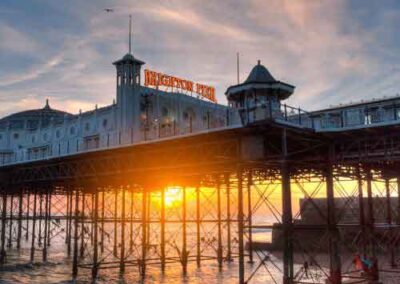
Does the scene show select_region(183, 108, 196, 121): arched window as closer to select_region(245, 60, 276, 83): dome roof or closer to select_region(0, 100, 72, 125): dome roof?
select_region(245, 60, 276, 83): dome roof

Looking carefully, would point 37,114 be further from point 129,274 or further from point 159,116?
point 129,274

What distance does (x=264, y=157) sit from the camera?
80.0ft

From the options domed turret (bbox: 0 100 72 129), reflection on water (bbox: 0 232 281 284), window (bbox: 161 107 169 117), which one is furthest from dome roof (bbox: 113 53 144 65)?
domed turret (bbox: 0 100 72 129)

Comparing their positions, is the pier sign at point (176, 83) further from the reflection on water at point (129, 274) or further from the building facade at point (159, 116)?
the reflection on water at point (129, 274)

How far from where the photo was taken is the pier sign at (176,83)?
47.7 m

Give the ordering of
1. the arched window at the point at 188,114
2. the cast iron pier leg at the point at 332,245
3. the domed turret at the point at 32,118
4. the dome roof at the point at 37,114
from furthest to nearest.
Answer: the dome roof at the point at 37,114
the domed turret at the point at 32,118
the arched window at the point at 188,114
the cast iron pier leg at the point at 332,245

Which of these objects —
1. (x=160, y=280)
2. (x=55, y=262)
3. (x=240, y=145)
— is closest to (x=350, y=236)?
(x=160, y=280)

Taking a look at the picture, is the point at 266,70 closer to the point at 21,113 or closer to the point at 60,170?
the point at 60,170

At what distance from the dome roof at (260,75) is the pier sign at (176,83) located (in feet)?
53.7

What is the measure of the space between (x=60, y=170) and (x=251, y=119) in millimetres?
20252

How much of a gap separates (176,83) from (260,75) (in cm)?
1976

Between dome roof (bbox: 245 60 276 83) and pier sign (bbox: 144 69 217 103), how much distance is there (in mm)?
16360

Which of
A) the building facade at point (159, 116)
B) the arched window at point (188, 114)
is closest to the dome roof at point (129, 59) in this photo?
the building facade at point (159, 116)

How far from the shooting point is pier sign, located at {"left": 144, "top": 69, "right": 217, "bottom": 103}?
47.7m
